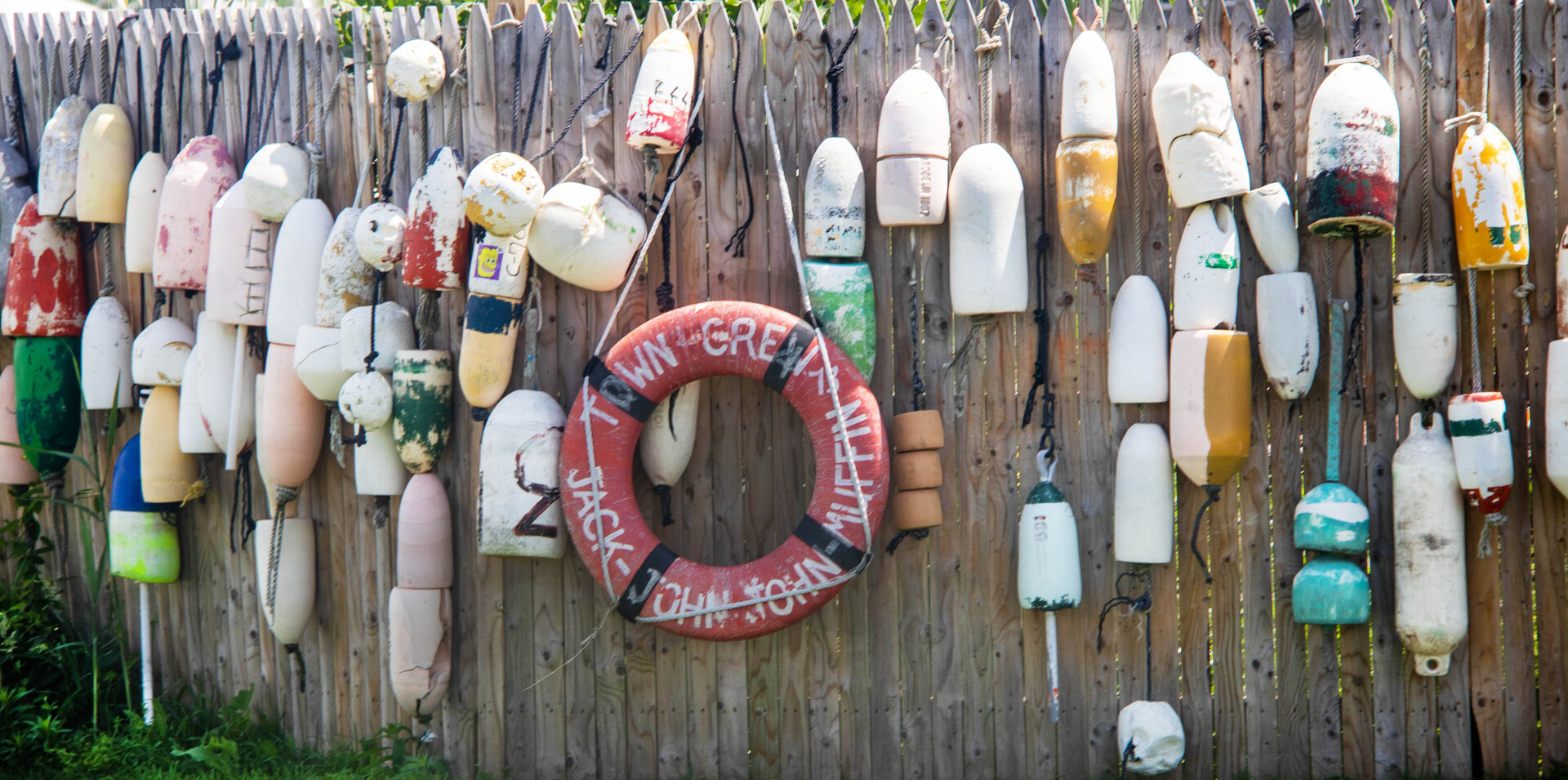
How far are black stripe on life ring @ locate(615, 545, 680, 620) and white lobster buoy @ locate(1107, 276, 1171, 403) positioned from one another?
1.27 meters

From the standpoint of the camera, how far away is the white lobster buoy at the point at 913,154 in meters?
2.69

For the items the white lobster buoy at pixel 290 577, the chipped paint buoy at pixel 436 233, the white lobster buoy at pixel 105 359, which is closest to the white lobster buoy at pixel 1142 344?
the chipped paint buoy at pixel 436 233

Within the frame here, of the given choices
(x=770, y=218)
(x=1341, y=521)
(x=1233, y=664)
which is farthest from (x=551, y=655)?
(x=1341, y=521)

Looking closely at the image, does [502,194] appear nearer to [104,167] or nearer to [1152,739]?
[104,167]

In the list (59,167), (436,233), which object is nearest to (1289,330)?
(436,233)

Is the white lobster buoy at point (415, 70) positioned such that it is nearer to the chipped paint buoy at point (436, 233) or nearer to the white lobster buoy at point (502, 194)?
the chipped paint buoy at point (436, 233)

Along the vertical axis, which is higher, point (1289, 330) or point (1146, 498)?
point (1289, 330)

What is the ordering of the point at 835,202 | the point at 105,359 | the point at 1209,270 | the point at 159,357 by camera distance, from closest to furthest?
the point at 1209,270
the point at 835,202
the point at 159,357
the point at 105,359

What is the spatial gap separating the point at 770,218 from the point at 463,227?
840 mm

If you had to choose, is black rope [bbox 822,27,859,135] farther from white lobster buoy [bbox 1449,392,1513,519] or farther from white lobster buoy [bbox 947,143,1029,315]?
A: white lobster buoy [bbox 1449,392,1513,519]

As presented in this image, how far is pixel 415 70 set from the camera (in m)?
2.91

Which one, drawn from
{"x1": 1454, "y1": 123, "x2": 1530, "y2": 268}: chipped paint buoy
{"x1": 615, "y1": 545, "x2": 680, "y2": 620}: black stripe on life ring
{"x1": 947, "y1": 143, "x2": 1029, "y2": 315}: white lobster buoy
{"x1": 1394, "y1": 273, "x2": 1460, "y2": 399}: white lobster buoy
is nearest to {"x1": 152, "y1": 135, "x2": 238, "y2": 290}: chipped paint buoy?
{"x1": 615, "y1": 545, "x2": 680, "y2": 620}: black stripe on life ring

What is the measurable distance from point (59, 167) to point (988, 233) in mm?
2824

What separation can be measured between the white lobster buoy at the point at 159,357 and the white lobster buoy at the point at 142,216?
218 millimetres
